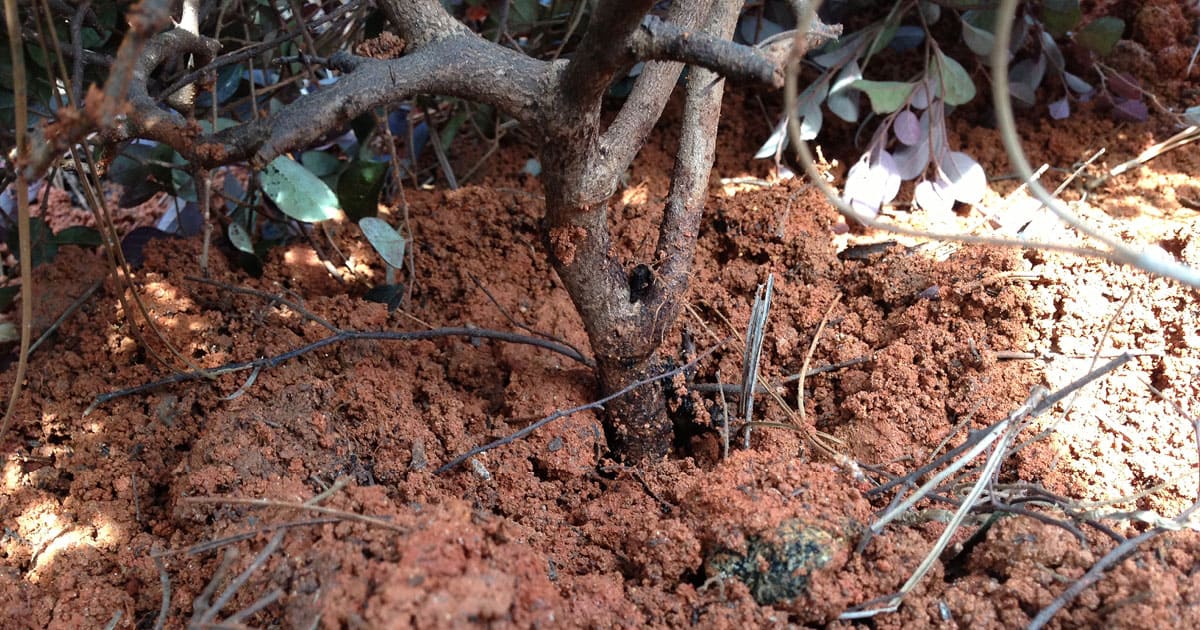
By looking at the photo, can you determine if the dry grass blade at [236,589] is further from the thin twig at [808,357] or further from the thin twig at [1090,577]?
the thin twig at [1090,577]

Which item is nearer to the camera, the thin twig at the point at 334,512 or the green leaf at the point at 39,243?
the thin twig at the point at 334,512

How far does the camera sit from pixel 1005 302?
5.29 ft

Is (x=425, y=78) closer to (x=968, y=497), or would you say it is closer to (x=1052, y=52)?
(x=968, y=497)

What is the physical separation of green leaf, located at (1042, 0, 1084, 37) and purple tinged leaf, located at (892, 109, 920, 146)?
1.23 feet

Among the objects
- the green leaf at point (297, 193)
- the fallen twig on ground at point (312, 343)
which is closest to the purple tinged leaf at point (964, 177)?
the fallen twig on ground at point (312, 343)

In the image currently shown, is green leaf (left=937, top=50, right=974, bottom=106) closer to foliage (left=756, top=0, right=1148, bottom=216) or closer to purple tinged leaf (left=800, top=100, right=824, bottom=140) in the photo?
foliage (left=756, top=0, right=1148, bottom=216)

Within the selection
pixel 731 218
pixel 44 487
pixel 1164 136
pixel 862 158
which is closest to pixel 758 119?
pixel 862 158

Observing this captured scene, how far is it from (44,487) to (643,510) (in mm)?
994

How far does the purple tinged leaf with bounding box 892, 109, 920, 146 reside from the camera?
79.7 inches

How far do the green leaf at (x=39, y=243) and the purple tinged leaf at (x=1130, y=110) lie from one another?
Result: 97.9 inches

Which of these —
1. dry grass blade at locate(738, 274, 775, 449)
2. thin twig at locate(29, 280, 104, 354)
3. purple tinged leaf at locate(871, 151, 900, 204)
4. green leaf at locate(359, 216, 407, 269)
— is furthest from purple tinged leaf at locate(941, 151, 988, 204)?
thin twig at locate(29, 280, 104, 354)

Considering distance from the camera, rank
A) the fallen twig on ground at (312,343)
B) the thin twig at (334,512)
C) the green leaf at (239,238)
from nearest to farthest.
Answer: the thin twig at (334,512) < the fallen twig on ground at (312,343) < the green leaf at (239,238)

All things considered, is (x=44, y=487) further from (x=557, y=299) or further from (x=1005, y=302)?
(x=1005, y=302)

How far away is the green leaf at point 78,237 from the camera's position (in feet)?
6.17
